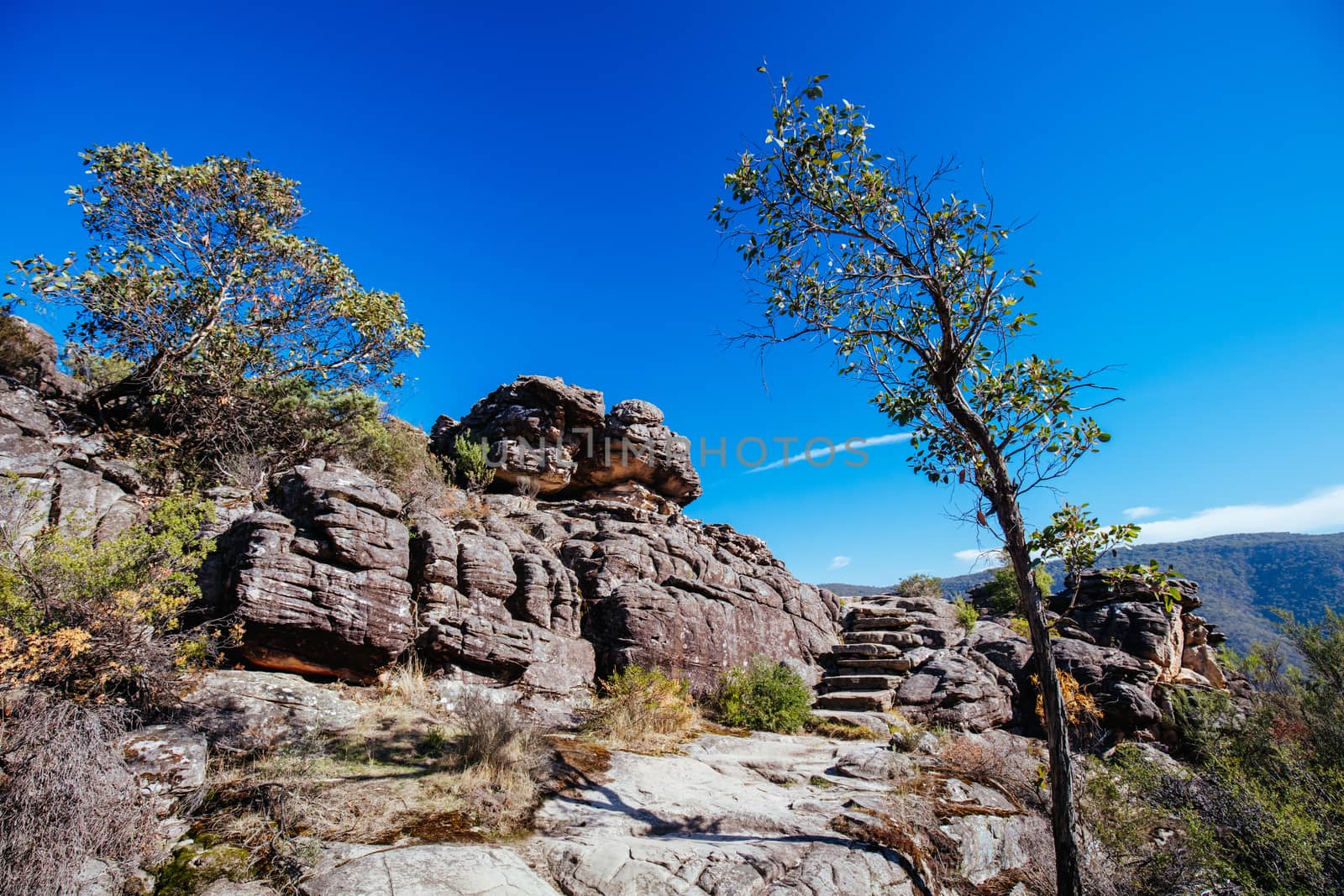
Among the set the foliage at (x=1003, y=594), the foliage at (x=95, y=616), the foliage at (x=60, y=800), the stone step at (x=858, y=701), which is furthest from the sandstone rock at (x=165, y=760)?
the foliage at (x=1003, y=594)

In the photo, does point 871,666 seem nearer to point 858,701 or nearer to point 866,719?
point 858,701

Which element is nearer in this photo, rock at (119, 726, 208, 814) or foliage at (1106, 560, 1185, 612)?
rock at (119, 726, 208, 814)

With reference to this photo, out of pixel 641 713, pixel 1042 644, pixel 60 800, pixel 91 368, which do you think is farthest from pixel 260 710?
pixel 91 368

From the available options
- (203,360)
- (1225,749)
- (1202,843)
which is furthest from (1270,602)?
(203,360)

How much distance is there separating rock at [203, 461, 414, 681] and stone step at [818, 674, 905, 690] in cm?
1107

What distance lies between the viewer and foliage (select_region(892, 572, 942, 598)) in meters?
29.3

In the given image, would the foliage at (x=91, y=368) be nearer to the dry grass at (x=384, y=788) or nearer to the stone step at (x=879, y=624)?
the dry grass at (x=384, y=788)

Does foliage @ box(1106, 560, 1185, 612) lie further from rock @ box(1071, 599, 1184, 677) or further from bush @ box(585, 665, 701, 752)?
rock @ box(1071, 599, 1184, 677)

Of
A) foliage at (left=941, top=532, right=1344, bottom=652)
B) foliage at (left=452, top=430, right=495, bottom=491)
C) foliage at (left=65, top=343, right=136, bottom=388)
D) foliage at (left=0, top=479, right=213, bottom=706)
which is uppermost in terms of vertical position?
foliage at (left=65, top=343, right=136, bottom=388)

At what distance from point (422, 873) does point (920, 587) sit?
97.8 feet

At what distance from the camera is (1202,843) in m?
6.35

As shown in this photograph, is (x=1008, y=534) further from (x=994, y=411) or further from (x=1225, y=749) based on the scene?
(x=1225, y=749)

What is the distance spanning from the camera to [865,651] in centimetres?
1655

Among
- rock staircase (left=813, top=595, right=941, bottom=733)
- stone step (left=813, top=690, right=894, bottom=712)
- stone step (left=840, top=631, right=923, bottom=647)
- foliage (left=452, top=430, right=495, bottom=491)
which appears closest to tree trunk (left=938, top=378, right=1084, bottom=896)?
rock staircase (left=813, top=595, right=941, bottom=733)
